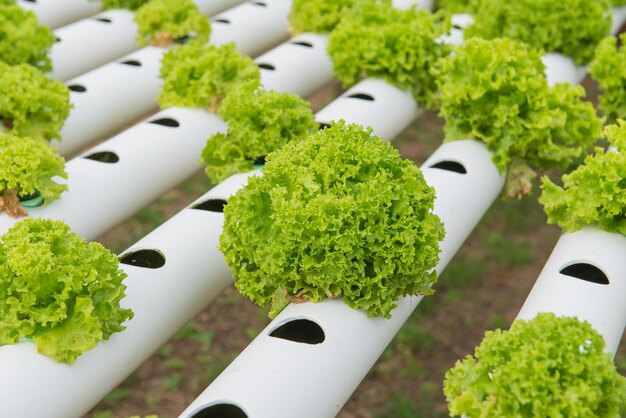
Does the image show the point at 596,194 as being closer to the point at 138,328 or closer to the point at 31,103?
the point at 138,328

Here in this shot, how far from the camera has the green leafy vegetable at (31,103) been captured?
4484 millimetres

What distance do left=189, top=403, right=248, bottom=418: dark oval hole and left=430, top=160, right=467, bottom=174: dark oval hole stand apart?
2.19 m

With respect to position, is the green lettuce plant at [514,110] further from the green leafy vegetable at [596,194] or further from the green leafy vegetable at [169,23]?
the green leafy vegetable at [169,23]

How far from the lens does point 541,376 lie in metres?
2.65

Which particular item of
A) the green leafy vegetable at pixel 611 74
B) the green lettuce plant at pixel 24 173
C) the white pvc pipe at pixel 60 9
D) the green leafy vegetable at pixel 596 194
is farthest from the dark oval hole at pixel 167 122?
the green leafy vegetable at pixel 611 74

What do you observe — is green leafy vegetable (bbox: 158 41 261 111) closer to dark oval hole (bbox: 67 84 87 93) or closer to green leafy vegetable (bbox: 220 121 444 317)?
dark oval hole (bbox: 67 84 87 93)

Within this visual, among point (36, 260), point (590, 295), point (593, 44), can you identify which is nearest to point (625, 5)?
point (593, 44)

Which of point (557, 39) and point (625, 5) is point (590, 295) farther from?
point (625, 5)

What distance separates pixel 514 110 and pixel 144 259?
89.9 inches

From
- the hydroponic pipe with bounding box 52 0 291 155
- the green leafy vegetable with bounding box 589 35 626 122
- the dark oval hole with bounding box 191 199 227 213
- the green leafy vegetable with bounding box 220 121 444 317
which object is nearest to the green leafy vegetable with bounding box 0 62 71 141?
the hydroponic pipe with bounding box 52 0 291 155

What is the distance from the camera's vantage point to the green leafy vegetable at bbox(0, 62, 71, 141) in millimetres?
4484

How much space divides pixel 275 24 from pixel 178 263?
3444 millimetres

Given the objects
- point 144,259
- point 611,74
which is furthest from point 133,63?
point 611,74

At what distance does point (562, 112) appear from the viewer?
4.66 m
